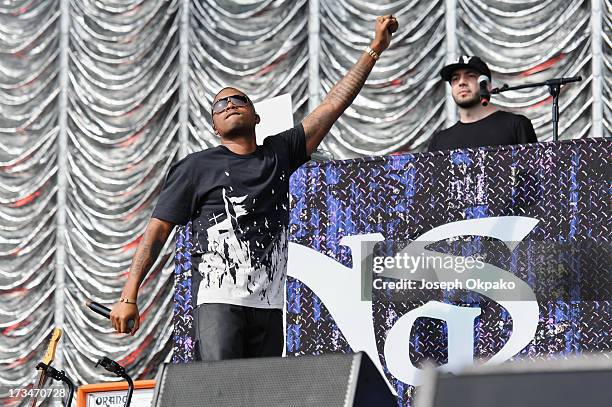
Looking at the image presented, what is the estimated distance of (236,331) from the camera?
3602mm

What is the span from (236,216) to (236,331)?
1.28ft

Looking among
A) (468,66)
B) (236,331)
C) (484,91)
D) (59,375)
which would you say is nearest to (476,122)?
(484,91)

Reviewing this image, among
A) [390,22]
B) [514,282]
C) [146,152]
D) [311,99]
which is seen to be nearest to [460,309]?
[514,282]

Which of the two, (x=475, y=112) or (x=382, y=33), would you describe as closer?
(x=382, y=33)

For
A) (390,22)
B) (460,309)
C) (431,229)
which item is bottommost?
(460,309)

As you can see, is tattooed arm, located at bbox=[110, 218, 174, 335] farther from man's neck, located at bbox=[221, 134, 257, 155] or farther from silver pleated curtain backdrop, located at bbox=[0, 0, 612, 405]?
silver pleated curtain backdrop, located at bbox=[0, 0, 612, 405]

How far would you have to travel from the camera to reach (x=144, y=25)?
827 centimetres

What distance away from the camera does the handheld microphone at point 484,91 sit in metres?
5.08

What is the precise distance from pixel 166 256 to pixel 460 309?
13.5 ft

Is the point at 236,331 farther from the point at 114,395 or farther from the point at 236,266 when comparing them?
the point at 114,395

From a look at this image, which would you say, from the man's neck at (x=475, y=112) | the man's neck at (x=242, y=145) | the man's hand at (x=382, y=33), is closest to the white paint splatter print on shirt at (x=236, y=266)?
the man's neck at (x=242, y=145)

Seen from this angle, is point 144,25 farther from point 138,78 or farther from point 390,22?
point 390,22

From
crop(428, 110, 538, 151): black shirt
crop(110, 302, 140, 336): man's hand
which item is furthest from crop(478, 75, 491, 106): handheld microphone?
crop(110, 302, 140, 336): man's hand

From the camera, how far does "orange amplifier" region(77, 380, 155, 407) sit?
17.1 ft
